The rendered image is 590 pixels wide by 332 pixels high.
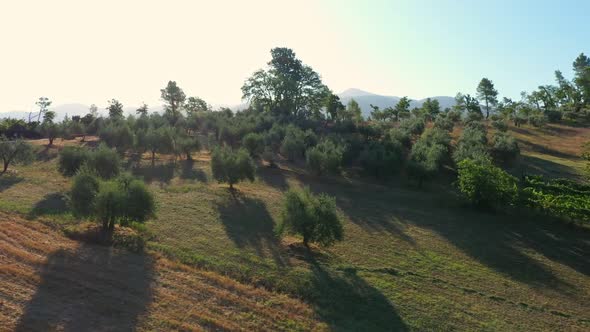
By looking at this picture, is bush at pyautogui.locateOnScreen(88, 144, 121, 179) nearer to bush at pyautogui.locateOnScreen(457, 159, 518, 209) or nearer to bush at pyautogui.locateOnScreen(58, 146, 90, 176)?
bush at pyautogui.locateOnScreen(58, 146, 90, 176)

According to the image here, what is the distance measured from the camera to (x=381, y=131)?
283ft

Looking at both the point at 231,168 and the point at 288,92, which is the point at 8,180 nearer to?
the point at 231,168

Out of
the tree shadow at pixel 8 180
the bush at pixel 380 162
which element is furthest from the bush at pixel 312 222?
the tree shadow at pixel 8 180

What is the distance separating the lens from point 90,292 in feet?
66.6

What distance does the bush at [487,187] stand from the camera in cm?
4394

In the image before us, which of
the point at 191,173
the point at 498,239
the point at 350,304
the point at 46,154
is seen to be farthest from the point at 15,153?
the point at 498,239

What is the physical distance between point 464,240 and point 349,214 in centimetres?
1165

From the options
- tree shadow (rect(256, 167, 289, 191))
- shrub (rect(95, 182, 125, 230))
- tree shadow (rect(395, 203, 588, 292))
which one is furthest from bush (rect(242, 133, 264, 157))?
shrub (rect(95, 182, 125, 230))

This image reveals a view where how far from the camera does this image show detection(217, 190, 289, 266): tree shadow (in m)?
29.7

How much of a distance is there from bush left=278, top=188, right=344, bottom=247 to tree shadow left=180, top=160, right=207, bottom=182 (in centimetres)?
2181

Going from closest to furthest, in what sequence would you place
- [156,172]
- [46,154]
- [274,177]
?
1. [156,172]
2. [274,177]
3. [46,154]

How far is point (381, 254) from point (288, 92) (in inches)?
3320

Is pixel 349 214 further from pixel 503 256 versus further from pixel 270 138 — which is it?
pixel 270 138

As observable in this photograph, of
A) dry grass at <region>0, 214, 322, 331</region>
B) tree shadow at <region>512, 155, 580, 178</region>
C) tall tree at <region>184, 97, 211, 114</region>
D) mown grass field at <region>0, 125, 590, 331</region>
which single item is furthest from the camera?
tall tree at <region>184, 97, 211, 114</region>
